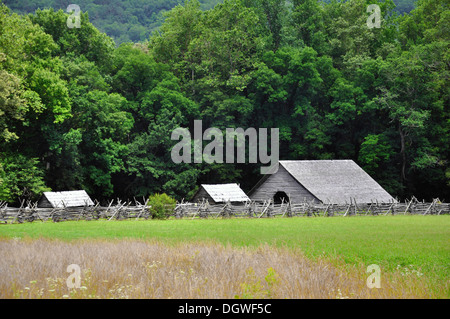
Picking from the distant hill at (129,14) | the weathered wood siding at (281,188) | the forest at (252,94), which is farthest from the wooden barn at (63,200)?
the distant hill at (129,14)

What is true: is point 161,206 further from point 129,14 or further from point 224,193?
point 129,14

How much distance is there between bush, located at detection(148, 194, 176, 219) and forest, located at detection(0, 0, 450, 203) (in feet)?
30.8

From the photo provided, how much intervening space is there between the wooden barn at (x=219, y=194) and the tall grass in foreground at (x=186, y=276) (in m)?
25.7

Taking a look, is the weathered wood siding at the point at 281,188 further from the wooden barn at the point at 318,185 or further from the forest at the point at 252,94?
the forest at the point at 252,94

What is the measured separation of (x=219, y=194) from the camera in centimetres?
4016

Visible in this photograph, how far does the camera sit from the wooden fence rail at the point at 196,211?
3394 cm

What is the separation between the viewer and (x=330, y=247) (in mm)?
17062

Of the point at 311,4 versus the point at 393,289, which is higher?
the point at 311,4

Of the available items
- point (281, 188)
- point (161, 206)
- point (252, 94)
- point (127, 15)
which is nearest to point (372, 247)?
point (161, 206)

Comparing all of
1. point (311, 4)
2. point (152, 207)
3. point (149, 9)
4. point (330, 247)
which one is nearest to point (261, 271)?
point (330, 247)

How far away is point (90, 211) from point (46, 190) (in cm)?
472

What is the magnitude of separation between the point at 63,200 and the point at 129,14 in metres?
64.7

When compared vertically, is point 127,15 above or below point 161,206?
above
